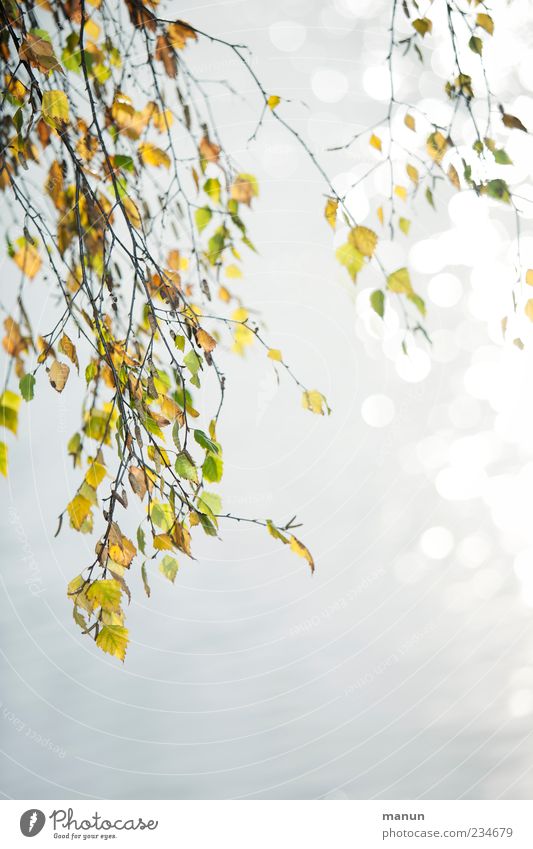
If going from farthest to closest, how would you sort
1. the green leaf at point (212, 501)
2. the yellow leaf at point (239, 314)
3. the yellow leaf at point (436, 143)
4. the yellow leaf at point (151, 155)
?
the yellow leaf at point (239, 314), the yellow leaf at point (151, 155), the yellow leaf at point (436, 143), the green leaf at point (212, 501)

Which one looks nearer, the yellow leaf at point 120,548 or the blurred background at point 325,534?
the yellow leaf at point 120,548

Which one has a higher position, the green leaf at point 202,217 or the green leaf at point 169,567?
the green leaf at point 202,217

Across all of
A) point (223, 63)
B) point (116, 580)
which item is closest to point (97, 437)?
point (116, 580)

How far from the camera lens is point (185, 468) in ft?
2.57

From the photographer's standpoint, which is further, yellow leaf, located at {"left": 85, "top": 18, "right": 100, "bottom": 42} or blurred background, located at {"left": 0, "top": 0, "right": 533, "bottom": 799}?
blurred background, located at {"left": 0, "top": 0, "right": 533, "bottom": 799}

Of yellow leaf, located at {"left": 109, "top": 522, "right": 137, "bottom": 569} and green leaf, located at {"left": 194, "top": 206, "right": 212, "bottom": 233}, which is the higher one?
green leaf, located at {"left": 194, "top": 206, "right": 212, "bottom": 233}

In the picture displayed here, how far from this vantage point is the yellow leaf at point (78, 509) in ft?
2.63

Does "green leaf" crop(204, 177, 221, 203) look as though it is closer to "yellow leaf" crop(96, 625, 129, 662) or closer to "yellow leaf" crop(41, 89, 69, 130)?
"yellow leaf" crop(41, 89, 69, 130)

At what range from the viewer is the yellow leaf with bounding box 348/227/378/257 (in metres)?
0.77

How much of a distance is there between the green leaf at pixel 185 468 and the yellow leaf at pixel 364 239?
0.95 ft

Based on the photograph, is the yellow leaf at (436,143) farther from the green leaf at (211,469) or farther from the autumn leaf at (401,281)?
the green leaf at (211,469)

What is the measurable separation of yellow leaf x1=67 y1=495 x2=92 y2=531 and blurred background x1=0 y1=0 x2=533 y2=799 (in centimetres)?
67

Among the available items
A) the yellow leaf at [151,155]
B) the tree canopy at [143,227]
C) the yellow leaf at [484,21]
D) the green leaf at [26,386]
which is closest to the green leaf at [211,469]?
the tree canopy at [143,227]

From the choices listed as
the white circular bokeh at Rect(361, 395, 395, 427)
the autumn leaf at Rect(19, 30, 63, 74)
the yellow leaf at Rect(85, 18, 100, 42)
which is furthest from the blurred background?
the autumn leaf at Rect(19, 30, 63, 74)
